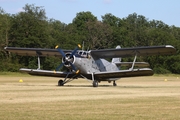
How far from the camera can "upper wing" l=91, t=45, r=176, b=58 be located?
30642mm

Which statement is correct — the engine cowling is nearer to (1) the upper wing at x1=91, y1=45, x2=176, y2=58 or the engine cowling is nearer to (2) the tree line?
(1) the upper wing at x1=91, y1=45, x2=176, y2=58

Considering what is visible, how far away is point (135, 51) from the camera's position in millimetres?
31891

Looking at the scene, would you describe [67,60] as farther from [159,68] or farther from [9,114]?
[159,68]

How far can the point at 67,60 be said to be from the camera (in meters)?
30.8

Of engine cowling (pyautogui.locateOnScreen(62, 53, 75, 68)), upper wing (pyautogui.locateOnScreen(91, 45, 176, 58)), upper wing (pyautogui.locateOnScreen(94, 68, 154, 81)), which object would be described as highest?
upper wing (pyautogui.locateOnScreen(91, 45, 176, 58))

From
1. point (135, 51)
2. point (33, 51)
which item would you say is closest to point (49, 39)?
point (33, 51)

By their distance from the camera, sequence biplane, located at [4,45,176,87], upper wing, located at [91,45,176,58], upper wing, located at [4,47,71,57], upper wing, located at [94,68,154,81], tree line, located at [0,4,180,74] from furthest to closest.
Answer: tree line, located at [0,4,180,74] → upper wing, located at [4,47,71,57] → biplane, located at [4,45,176,87] → upper wing, located at [91,45,176,58] → upper wing, located at [94,68,154,81]

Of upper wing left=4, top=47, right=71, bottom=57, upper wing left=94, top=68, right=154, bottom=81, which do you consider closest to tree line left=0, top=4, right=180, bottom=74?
upper wing left=4, top=47, right=71, bottom=57

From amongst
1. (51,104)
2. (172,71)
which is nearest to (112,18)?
(172,71)

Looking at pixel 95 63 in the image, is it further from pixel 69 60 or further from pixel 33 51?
pixel 33 51

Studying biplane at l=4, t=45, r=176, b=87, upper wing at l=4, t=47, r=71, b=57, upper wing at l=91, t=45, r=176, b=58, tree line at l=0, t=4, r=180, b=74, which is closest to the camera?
upper wing at l=91, t=45, r=176, b=58

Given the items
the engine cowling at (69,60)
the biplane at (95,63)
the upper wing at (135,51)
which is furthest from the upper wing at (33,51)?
the engine cowling at (69,60)

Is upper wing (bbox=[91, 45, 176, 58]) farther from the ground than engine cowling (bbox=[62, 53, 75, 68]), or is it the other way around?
upper wing (bbox=[91, 45, 176, 58])

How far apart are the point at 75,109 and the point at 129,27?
116m
